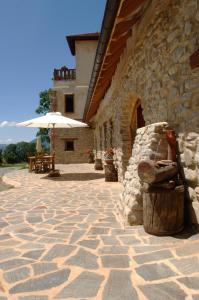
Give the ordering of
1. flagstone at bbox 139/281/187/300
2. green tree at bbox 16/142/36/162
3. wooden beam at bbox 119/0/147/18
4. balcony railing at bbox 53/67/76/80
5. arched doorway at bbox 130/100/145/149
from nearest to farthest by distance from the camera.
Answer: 1. flagstone at bbox 139/281/187/300
2. wooden beam at bbox 119/0/147/18
3. arched doorway at bbox 130/100/145/149
4. balcony railing at bbox 53/67/76/80
5. green tree at bbox 16/142/36/162

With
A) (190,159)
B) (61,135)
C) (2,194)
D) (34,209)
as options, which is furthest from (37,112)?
(190,159)

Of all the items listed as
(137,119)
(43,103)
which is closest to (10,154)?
(43,103)

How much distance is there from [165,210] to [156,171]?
46cm

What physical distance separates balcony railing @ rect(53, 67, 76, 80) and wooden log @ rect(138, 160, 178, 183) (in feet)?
60.0

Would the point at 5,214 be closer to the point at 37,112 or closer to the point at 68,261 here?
the point at 68,261

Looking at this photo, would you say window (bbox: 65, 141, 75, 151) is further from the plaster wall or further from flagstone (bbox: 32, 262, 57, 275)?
flagstone (bbox: 32, 262, 57, 275)

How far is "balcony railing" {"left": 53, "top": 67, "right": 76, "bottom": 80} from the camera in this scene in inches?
792

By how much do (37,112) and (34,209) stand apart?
83.0ft

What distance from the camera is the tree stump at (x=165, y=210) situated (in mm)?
3025

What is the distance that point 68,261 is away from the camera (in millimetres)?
2596

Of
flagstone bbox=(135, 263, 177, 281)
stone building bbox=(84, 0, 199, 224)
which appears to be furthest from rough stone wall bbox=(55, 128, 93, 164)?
flagstone bbox=(135, 263, 177, 281)

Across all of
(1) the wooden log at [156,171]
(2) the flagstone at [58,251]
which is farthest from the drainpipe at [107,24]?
(2) the flagstone at [58,251]

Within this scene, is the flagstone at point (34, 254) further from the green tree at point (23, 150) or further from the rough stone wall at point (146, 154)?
the green tree at point (23, 150)

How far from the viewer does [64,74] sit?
20.3 m
